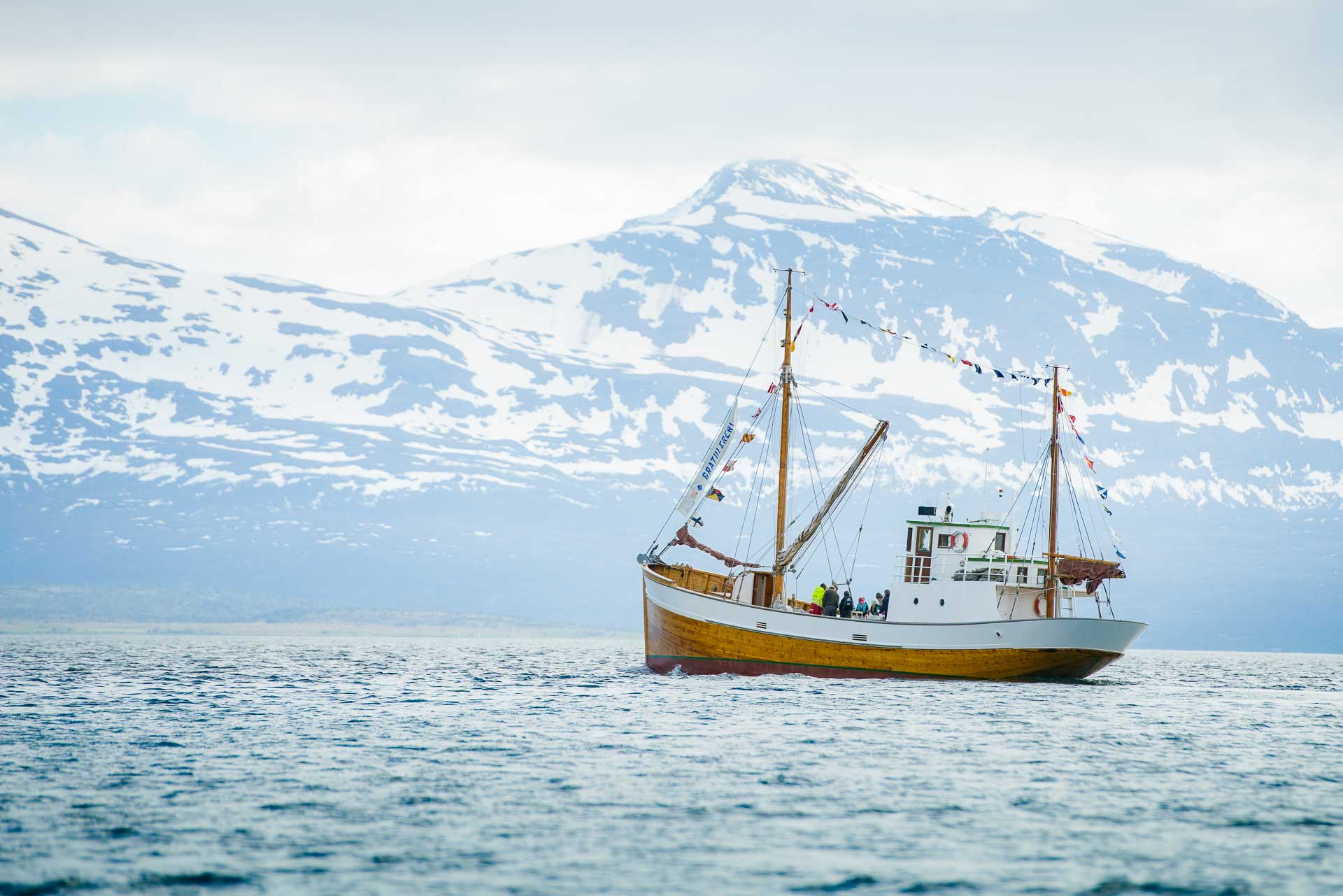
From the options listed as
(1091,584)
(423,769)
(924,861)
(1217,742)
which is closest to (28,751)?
(423,769)

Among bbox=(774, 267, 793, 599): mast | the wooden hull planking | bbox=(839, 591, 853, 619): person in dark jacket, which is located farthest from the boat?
bbox=(839, 591, 853, 619): person in dark jacket

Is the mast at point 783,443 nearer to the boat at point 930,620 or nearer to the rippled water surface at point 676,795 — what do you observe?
the boat at point 930,620

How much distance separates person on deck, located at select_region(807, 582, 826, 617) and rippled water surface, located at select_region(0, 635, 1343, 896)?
6005mm

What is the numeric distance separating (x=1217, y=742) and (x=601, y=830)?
86.9 ft

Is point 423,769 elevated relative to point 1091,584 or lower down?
lower down

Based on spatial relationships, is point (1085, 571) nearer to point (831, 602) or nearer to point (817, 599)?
point (831, 602)

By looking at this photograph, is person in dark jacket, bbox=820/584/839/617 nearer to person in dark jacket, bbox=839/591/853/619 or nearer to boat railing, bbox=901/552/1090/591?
person in dark jacket, bbox=839/591/853/619

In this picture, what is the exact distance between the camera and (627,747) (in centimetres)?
4366

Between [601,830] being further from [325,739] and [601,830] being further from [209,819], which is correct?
[325,739]

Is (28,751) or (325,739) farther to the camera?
(325,739)

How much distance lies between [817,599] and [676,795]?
41.2 metres

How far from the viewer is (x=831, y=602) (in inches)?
2768

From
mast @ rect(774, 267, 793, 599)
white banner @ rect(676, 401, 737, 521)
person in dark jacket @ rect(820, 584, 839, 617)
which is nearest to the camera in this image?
person in dark jacket @ rect(820, 584, 839, 617)

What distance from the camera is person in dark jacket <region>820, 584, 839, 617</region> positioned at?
70000 mm
